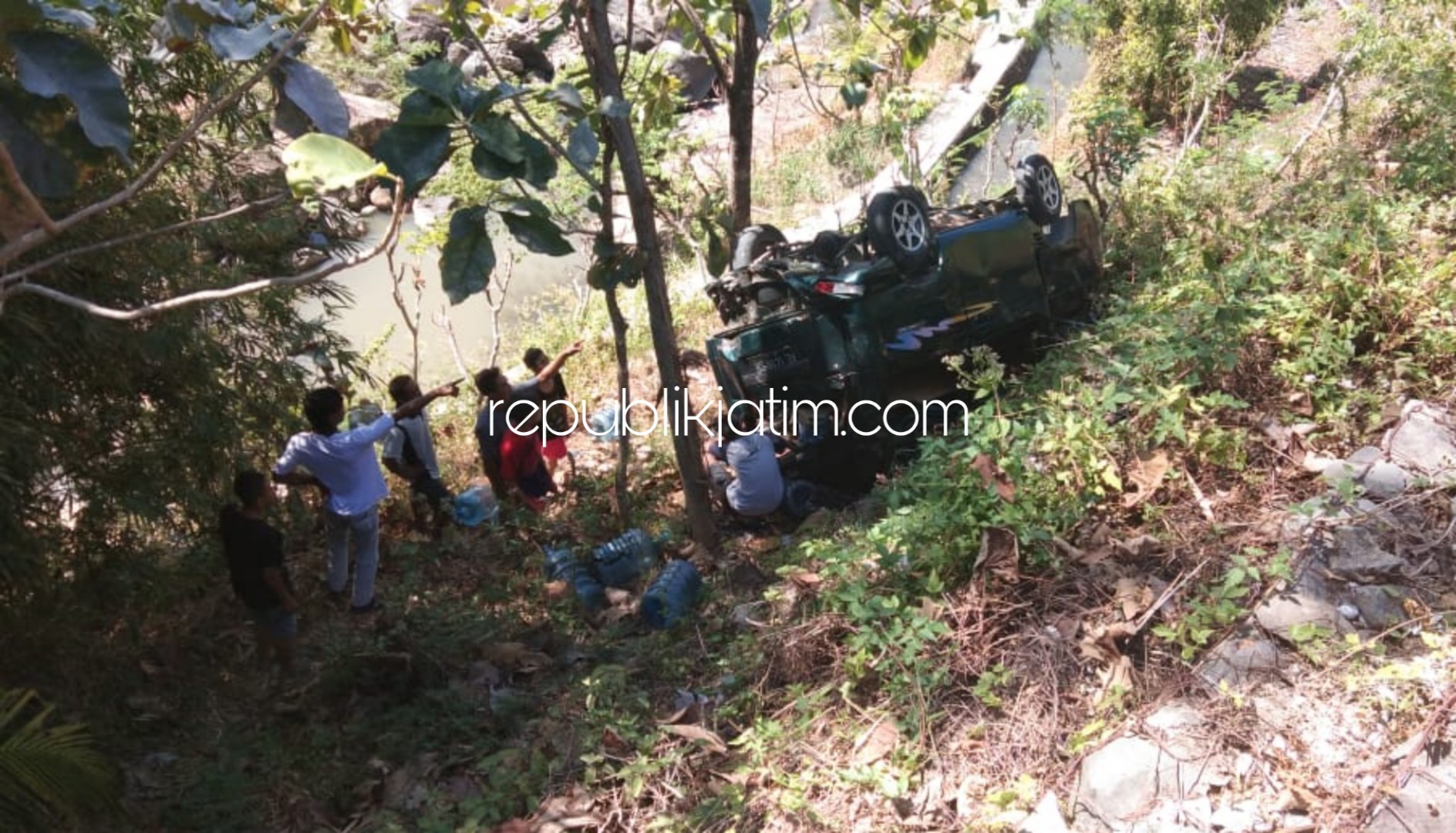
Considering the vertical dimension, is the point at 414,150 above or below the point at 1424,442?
above

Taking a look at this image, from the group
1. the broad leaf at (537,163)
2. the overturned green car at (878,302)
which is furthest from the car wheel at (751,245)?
the broad leaf at (537,163)

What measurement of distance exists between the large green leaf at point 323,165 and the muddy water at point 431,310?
7146mm

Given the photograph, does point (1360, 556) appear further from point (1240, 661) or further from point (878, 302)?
point (878, 302)

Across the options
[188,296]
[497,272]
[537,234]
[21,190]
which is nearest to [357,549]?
[537,234]

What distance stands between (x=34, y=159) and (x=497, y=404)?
11.2ft

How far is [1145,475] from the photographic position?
3914 mm

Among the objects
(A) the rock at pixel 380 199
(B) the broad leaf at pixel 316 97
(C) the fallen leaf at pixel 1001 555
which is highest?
(A) the rock at pixel 380 199

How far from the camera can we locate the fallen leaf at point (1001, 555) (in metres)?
3.63

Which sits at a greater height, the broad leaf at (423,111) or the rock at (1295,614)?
the broad leaf at (423,111)

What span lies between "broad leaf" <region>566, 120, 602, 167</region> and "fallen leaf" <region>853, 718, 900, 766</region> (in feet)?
6.93

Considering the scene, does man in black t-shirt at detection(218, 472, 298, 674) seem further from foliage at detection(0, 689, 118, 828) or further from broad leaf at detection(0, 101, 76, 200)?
broad leaf at detection(0, 101, 76, 200)

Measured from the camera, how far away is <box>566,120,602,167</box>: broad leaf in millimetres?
3229

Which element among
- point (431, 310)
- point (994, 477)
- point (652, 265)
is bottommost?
point (994, 477)

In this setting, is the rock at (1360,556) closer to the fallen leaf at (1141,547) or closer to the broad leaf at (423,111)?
the fallen leaf at (1141,547)
